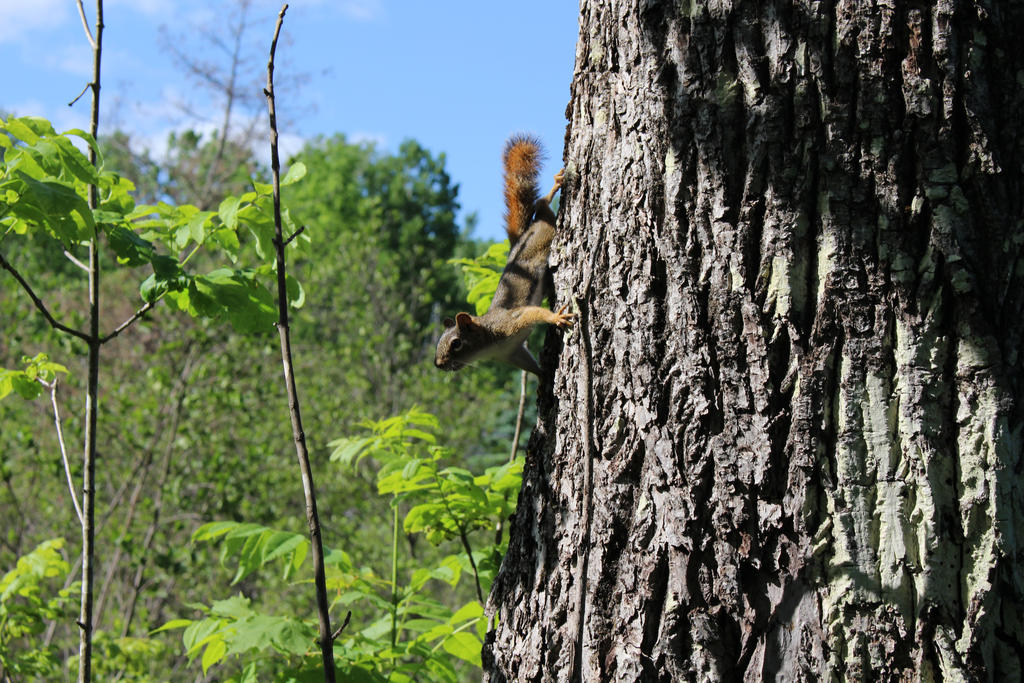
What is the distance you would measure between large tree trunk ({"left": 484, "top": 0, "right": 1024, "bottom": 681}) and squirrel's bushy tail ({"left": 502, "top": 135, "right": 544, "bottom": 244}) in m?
1.66

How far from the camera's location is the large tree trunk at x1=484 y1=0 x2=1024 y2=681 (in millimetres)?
1259

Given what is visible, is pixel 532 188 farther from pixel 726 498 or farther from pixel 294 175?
pixel 726 498

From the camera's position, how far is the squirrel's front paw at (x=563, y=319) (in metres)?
1.70

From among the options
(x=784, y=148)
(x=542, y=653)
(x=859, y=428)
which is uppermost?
(x=784, y=148)

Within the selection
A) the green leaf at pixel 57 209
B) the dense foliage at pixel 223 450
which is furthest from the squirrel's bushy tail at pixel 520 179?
the green leaf at pixel 57 209

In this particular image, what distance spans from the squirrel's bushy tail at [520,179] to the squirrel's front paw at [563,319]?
4.35 ft

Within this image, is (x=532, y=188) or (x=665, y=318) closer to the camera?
(x=665, y=318)

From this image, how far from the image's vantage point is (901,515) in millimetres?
1260

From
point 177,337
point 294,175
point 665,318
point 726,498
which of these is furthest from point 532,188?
point 177,337

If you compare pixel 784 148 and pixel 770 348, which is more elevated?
pixel 784 148

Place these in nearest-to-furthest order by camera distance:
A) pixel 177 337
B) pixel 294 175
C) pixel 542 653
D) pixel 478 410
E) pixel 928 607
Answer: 1. pixel 928 607
2. pixel 542 653
3. pixel 294 175
4. pixel 177 337
5. pixel 478 410

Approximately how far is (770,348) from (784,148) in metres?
0.31

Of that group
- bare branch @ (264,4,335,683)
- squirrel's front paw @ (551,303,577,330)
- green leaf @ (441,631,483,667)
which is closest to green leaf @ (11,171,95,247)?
bare branch @ (264,4,335,683)

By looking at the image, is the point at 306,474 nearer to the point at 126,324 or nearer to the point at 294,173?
the point at 126,324
